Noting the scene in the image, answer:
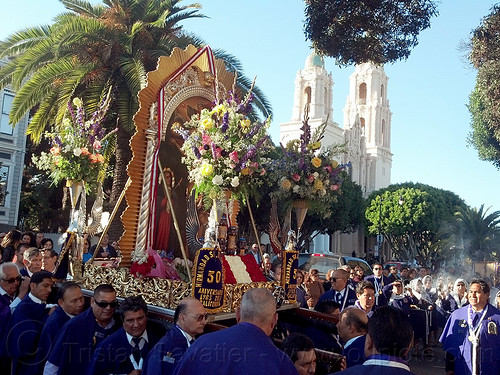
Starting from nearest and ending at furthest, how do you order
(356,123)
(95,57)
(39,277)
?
(39,277), (95,57), (356,123)

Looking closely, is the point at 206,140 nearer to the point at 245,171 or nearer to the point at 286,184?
the point at 245,171

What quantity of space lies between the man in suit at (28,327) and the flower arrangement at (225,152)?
87.3 inches

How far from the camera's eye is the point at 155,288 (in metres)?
6.36

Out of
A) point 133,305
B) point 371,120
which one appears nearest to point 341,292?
point 133,305

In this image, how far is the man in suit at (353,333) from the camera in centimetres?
474

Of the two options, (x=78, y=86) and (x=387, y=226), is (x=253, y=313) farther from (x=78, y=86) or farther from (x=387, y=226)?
(x=387, y=226)

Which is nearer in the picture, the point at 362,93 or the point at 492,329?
the point at 492,329

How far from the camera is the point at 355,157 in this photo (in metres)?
68.0

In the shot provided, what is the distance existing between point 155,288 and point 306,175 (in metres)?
2.88

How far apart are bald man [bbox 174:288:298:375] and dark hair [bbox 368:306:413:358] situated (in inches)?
22.4

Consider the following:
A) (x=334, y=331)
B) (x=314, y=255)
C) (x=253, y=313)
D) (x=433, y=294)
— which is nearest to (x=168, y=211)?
(x=334, y=331)

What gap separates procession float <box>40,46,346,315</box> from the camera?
659 centimetres

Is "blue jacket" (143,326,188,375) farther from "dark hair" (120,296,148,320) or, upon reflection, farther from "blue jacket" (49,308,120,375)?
"blue jacket" (49,308,120,375)

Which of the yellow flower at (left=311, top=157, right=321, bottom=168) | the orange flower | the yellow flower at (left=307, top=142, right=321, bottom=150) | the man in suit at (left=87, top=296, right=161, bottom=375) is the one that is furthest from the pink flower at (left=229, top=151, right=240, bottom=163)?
the orange flower
